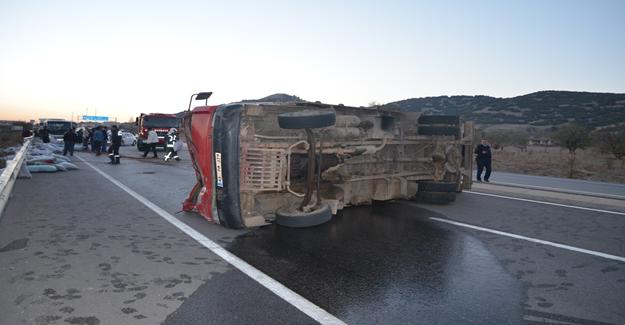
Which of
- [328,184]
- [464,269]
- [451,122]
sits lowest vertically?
[464,269]

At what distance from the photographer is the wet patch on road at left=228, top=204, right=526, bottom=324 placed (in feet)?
11.9

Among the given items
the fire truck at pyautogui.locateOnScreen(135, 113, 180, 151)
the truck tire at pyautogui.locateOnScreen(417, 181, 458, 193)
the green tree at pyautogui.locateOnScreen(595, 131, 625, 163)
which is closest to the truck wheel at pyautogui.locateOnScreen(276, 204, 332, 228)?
the truck tire at pyautogui.locateOnScreen(417, 181, 458, 193)

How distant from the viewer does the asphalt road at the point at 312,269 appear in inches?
137

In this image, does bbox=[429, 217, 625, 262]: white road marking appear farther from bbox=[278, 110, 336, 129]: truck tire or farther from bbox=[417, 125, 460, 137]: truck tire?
bbox=[278, 110, 336, 129]: truck tire

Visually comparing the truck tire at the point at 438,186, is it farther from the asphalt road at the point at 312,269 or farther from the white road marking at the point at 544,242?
the white road marking at the point at 544,242

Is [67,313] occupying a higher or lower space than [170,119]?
lower

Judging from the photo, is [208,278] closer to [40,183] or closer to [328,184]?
[328,184]

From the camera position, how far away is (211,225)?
6.54m

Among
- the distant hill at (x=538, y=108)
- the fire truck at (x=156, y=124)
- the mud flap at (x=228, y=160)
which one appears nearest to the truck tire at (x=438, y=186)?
the mud flap at (x=228, y=160)

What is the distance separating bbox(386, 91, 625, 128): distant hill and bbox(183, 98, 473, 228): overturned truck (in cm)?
7679

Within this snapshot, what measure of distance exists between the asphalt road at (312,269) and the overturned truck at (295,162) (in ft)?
1.42

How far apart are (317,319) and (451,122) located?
7.06 meters

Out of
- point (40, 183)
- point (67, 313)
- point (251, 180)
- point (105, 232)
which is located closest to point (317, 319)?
point (67, 313)

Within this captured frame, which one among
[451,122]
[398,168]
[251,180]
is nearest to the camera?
[251,180]
